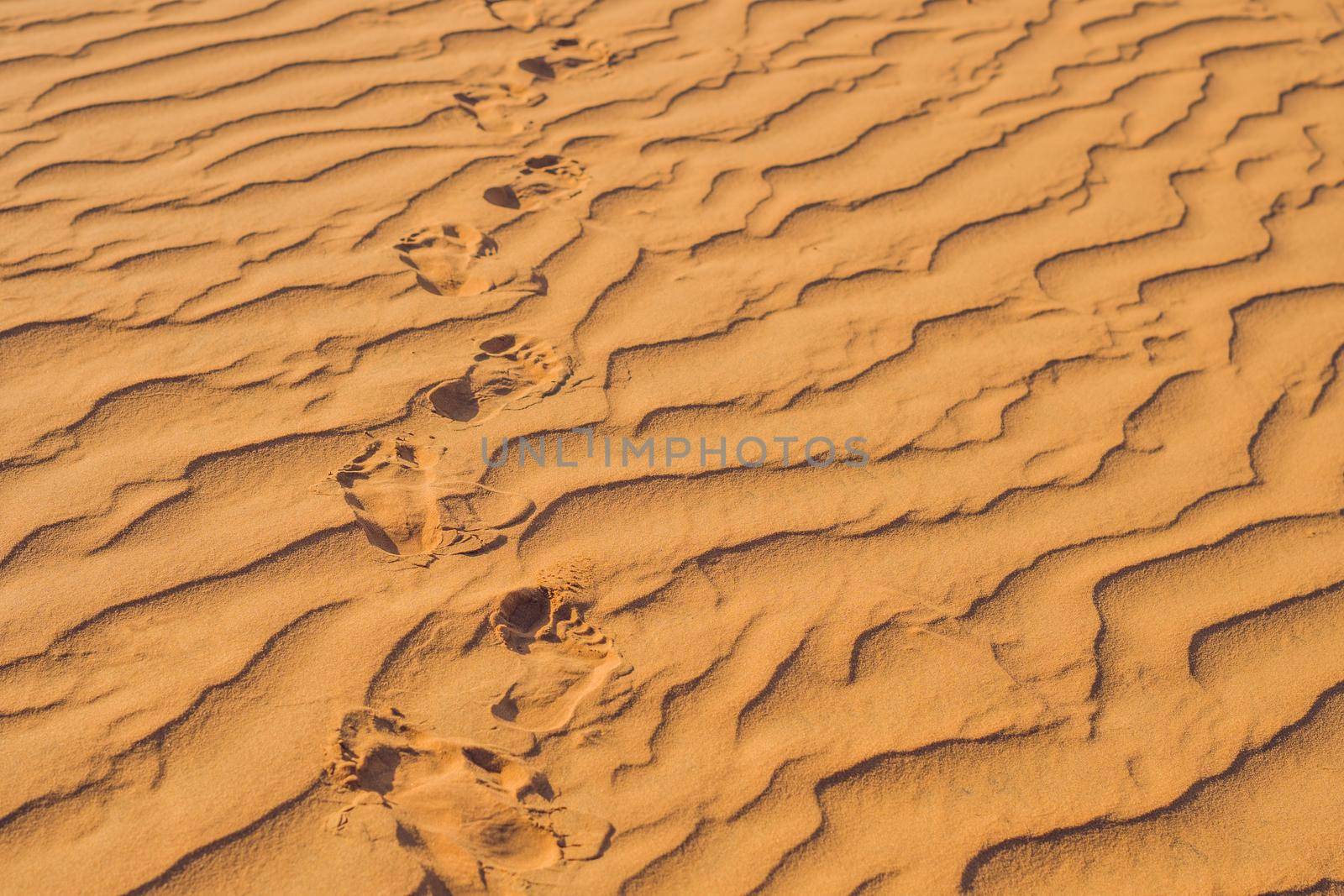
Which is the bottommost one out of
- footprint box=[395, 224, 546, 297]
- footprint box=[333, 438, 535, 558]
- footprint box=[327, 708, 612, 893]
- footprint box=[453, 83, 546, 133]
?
footprint box=[327, 708, 612, 893]

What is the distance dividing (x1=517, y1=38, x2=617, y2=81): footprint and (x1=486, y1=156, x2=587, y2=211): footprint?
547 mm

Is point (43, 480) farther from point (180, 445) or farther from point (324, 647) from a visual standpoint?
point (324, 647)

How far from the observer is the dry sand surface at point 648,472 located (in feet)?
5.78

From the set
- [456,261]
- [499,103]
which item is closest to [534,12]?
[499,103]

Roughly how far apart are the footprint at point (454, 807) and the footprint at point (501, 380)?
2.58 feet

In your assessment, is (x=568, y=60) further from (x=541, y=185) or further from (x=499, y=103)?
(x=541, y=185)

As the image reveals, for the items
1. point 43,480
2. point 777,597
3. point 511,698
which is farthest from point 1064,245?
point 43,480

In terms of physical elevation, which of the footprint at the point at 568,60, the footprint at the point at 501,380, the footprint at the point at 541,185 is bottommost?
the footprint at the point at 501,380

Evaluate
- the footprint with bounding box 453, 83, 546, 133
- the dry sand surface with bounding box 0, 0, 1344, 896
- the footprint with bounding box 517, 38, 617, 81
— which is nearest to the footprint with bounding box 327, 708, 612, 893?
the dry sand surface with bounding box 0, 0, 1344, 896

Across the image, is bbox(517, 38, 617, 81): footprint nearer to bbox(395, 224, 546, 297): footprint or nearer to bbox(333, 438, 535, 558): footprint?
bbox(395, 224, 546, 297): footprint

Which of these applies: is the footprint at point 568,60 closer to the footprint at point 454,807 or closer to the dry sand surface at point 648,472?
the dry sand surface at point 648,472

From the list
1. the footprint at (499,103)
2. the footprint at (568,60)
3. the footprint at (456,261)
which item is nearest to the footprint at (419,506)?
the footprint at (456,261)

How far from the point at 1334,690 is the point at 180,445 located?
86.2 inches

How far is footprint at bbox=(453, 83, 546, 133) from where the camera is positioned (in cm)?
338
